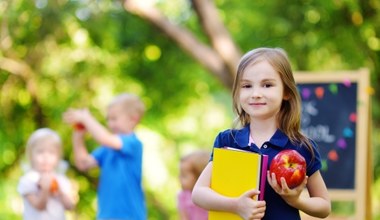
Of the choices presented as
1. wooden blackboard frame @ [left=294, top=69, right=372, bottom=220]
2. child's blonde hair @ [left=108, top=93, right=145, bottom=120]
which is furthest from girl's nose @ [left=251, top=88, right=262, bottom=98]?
wooden blackboard frame @ [left=294, top=69, right=372, bottom=220]

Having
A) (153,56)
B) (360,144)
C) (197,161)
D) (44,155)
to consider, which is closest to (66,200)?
(44,155)

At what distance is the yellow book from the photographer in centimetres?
324

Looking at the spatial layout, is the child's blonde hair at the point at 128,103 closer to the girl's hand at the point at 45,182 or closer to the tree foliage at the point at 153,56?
the girl's hand at the point at 45,182

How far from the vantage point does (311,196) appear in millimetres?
3443

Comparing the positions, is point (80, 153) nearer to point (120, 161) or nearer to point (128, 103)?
point (120, 161)

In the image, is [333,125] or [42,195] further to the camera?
[333,125]

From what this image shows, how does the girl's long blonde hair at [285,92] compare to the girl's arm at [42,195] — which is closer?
the girl's long blonde hair at [285,92]

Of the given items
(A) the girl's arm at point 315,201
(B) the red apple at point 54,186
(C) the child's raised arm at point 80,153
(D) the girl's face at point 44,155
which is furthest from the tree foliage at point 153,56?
(A) the girl's arm at point 315,201

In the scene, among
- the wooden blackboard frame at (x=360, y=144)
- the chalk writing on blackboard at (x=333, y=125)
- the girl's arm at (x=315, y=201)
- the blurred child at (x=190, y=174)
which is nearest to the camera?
the girl's arm at (x=315, y=201)

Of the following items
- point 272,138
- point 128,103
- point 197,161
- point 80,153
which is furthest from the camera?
point 80,153

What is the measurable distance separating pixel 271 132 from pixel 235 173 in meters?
0.23

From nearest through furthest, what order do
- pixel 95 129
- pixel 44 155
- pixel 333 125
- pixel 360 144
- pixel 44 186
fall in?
pixel 44 186 → pixel 44 155 → pixel 95 129 → pixel 360 144 → pixel 333 125

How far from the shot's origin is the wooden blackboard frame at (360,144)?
280 inches

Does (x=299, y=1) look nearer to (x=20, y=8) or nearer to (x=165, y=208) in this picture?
(x=20, y=8)
